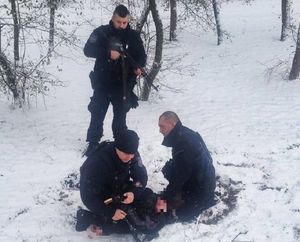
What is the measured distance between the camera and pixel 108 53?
6.23 meters

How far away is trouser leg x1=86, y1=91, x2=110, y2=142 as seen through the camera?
6.59 meters

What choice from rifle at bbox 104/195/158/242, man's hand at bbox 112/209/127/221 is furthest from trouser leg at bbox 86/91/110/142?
man's hand at bbox 112/209/127/221

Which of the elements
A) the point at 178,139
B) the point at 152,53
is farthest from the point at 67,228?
the point at 152,53

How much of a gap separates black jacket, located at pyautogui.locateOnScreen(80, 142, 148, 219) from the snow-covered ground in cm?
57

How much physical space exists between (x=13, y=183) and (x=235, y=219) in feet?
10.6

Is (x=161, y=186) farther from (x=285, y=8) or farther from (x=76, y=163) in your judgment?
(x=285, y=8)

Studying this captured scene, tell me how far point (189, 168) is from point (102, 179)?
110 centimetres

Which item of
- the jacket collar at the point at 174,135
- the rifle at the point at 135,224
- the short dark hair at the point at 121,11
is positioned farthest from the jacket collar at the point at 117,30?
the rifle at the point at 135,224

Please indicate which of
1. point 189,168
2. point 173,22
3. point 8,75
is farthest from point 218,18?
point 189,168

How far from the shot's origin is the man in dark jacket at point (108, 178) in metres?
4.89

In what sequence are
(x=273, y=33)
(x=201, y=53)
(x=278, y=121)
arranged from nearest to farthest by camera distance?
(x=278, y=121) → (x=201, y=53) → (x=273, y=33)

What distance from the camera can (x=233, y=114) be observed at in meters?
8.73

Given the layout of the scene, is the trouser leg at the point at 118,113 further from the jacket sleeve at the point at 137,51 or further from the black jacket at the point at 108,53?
the jacket sleeve at the point at 137,51

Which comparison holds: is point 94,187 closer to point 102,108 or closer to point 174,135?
point 174,135
